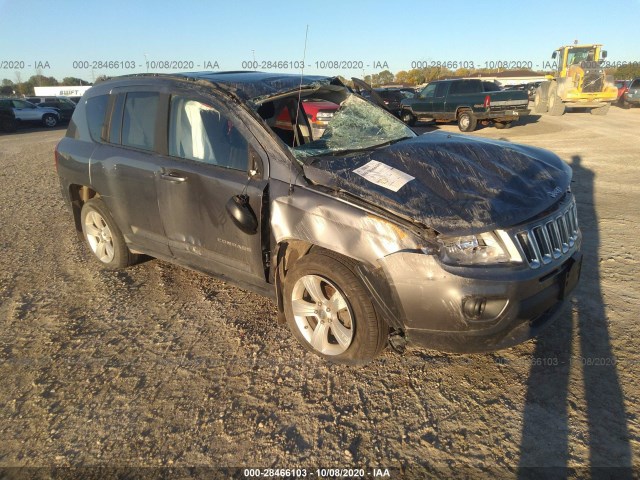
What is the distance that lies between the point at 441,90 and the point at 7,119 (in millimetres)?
20449

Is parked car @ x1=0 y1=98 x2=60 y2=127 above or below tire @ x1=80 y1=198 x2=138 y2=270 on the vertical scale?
below

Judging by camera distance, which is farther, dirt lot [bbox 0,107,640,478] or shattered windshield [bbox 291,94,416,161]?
shattered windshield [bbox 291,94,416,161]

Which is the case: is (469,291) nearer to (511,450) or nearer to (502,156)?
(511,450)

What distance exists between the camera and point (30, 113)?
24.2 meters

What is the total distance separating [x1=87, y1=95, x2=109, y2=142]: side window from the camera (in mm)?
4270

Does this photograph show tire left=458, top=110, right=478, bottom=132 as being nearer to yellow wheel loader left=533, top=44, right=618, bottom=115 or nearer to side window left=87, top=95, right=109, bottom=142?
yellow wheel loader left=533, top=44, right=618, bottom=115

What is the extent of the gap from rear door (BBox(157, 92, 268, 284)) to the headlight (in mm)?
1232

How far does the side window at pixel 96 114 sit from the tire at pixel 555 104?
21.4 metres

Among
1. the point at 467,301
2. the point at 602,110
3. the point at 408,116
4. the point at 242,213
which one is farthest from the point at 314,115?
the point at 602,110

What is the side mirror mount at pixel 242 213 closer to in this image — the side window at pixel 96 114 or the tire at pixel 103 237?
the tire at pixel 103 237

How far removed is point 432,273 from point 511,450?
0.94 metres

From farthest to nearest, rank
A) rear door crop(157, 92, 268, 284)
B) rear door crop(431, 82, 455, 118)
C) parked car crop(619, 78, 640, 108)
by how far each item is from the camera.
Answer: parked car crop(619, 78, 640, 108) < rear door crop(431, 82, 455, 118) < rear door crop(157, 92, 268, 284)

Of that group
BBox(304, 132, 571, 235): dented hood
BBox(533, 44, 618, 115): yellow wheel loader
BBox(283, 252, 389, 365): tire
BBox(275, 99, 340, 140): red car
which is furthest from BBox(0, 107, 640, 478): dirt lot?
BBox(533, 44, 618, 115): yellow wheel loader

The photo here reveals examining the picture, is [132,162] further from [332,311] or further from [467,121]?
[467,121]
